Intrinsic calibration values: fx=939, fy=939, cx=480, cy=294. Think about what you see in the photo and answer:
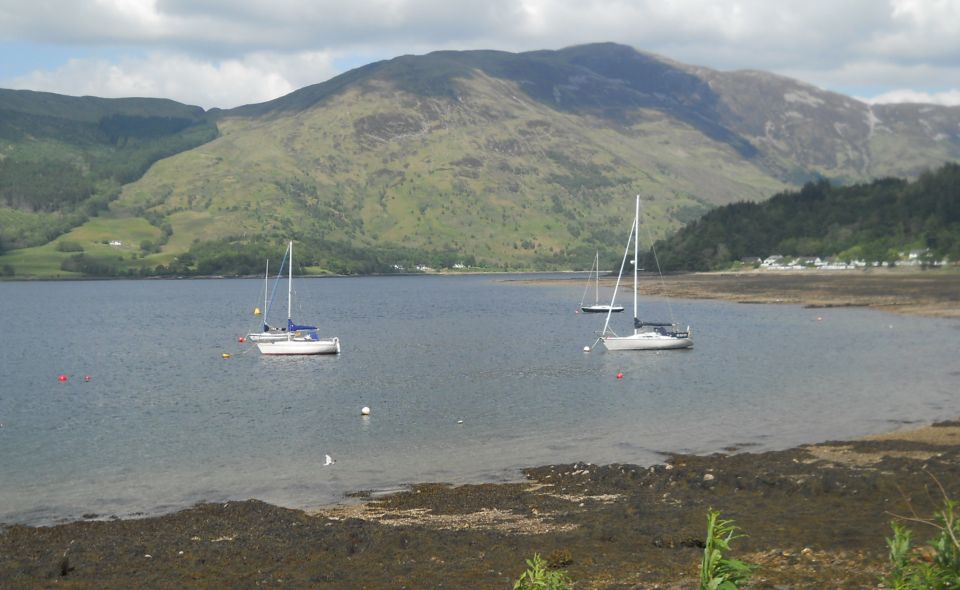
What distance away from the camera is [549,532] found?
2555cm

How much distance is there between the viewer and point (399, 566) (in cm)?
2258

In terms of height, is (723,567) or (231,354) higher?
(723,567)

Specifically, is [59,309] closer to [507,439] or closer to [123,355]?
[123,355]

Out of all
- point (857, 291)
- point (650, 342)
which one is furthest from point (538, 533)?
point (857, 291)

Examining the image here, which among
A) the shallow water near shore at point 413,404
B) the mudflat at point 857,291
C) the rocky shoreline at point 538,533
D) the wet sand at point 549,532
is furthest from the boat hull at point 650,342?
the rocky shoreline at point 538,533

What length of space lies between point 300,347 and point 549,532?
63.9 metres

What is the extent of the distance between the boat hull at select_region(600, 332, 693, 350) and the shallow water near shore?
1.17 meters

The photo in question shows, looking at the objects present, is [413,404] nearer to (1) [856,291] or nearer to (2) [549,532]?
(2) [549,532]

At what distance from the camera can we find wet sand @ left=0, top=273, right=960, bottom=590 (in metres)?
21.6

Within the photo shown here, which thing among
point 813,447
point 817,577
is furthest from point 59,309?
point 817,577

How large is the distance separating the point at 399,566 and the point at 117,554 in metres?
7.85

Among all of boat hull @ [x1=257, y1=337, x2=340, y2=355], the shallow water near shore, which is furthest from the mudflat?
boat hull @ [x1=257, y1=337, x2=340, y2=355]

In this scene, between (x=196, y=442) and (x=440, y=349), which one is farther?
(x=440, y=349)

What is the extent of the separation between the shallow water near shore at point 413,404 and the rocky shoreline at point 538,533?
3540 millimetres
